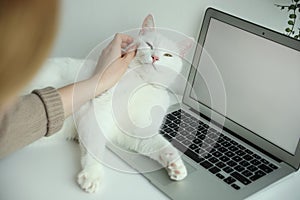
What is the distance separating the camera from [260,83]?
1049 millimetres

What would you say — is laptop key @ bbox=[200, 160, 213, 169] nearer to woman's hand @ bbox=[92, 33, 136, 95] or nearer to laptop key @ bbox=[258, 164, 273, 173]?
laptop key @ bbox=[258, 164, 273, 173]

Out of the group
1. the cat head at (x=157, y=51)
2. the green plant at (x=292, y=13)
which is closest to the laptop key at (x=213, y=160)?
the cat head at (x=157, y=51)

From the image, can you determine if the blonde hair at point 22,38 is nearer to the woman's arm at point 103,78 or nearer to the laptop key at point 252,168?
the woman's arm at point 103,78

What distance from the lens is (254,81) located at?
106 centimetres

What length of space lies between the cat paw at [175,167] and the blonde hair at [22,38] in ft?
1.82

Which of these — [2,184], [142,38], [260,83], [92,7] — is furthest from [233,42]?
[2,184]

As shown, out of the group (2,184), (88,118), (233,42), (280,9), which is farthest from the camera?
(280,9)

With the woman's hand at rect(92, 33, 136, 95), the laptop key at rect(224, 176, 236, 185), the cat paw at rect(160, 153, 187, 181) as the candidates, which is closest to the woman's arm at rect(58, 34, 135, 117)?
the woman's hand at rect(92, 33, 136, 95)

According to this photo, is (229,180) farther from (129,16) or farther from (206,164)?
(129,16)

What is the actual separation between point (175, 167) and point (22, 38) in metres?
0.59

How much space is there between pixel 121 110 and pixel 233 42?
33 cm

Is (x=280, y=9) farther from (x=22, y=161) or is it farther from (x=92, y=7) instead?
(x=22, y=161)

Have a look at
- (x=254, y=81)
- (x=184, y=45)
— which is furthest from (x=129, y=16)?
(x=254, y=81)

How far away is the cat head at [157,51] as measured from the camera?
1.04 metres
